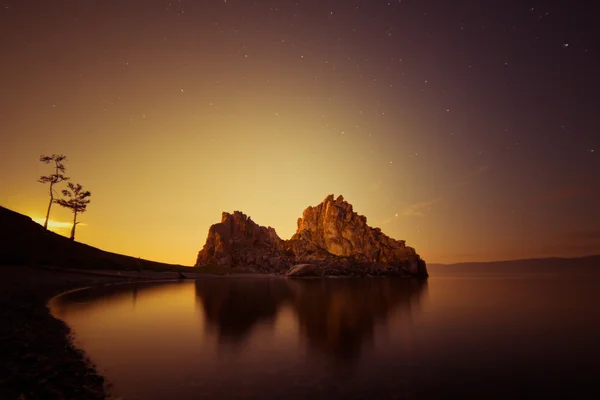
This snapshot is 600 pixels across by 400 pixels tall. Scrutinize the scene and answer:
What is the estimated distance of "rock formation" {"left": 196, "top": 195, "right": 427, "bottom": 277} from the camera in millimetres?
155625

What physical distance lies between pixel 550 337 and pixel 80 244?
75963 mm

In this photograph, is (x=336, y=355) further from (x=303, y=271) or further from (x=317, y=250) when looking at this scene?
(x=317, y=250)

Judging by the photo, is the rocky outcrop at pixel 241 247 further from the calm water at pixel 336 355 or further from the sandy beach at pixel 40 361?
the sandy beach at pixel 40 361

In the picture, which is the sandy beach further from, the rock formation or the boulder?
the rock formation

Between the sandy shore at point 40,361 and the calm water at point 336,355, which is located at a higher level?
the sandy shore at point 40,361

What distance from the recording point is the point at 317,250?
184 meters

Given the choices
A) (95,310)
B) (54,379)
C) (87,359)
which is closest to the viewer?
(54,379)

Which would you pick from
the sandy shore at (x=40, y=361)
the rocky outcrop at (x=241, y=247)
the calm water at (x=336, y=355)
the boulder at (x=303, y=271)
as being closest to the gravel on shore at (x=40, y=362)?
the sandy shore at (x=40, y=361)

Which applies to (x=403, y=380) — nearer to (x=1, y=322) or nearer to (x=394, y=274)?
(x=1, y=322)

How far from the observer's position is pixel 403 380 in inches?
410

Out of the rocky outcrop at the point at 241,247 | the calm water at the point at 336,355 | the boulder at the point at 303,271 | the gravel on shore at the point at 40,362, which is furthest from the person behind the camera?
the rocky outcrop at the point at 241,247

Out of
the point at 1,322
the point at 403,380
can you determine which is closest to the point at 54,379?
the point at 1,322

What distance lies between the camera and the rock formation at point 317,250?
511 feet

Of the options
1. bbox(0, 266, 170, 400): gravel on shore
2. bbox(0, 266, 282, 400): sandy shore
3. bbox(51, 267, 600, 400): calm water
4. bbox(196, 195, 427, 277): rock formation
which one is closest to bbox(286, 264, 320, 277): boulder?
bbox(196, 195, 427, 277): rock formation
